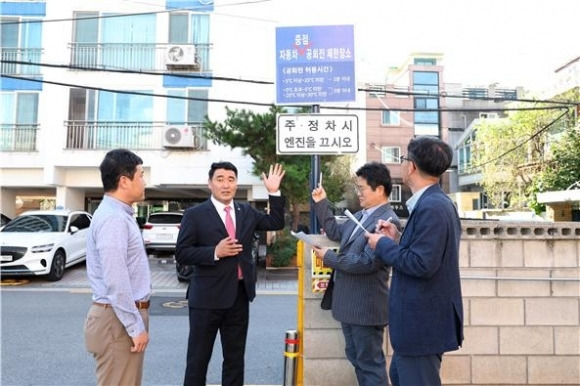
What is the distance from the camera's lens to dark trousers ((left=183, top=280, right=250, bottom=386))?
10.7 feet

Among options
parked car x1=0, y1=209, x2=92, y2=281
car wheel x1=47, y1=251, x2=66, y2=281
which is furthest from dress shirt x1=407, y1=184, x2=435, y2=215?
Result: car wheel x1=47, y1=251, x2=66, y2=281

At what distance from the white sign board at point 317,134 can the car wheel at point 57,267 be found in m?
9.05

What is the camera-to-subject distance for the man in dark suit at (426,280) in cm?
233

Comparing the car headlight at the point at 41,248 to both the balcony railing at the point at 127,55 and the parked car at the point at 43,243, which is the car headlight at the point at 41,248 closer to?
the parked car at the point at 43,243

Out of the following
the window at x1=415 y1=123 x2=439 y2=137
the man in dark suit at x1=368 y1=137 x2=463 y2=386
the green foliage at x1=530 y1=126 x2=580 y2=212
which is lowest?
the man in dark suit at x1=368 y1=137 x2=463 y2=386

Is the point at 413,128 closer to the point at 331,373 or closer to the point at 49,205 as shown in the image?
the point at 49,205

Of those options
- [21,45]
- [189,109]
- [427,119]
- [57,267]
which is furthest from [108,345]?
[427,119]

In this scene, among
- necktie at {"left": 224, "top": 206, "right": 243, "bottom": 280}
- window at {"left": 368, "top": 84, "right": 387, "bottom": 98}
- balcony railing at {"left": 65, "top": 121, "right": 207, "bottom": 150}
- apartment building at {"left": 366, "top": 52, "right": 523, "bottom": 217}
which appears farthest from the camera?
apartment building at {"left": 366, "top": 52, "right": 523, "bottom": 217}

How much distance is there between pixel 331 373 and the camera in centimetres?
364

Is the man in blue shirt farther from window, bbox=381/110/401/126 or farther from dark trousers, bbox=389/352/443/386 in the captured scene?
window, bbox=381/110/401/126

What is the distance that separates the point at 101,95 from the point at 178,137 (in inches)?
142

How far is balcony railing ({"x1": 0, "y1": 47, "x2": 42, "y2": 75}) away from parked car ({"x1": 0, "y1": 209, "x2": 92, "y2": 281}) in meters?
7.64

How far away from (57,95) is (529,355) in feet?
57.3

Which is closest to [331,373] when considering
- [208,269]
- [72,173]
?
[208,269]
